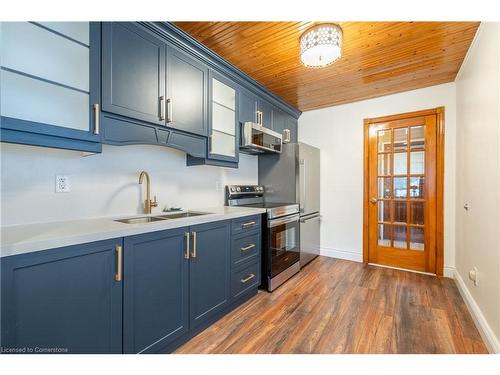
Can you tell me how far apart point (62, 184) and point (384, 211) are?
3652 millimetres

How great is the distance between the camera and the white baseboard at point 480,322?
4.94 ft

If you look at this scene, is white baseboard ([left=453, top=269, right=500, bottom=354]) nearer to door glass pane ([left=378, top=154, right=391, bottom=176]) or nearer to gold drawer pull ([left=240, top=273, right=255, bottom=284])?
door glass pane ([left=378, top=154, right=391, bottom=176])

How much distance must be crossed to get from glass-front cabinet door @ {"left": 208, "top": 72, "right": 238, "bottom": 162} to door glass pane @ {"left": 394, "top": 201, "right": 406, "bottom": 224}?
7.75 feet

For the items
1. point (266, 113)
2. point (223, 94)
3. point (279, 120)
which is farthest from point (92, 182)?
point (279, 120)

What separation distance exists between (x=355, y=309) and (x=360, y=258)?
1470mm

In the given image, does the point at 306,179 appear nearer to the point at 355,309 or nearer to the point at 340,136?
the point at 340,136

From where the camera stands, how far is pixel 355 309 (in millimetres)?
2125

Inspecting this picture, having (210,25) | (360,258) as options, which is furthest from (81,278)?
(360,258)

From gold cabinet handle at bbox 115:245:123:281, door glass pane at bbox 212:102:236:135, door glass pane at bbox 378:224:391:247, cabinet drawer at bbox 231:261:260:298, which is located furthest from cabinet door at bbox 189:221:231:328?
door glass pane at bbox 378:224:391:247

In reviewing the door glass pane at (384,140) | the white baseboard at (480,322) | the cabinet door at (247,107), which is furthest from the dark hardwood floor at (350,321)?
the cabinet door at (247,107)

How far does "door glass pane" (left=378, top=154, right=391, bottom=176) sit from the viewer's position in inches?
128

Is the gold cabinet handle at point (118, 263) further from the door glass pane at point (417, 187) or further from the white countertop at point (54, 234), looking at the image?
the door glass pane at point (417, 187)

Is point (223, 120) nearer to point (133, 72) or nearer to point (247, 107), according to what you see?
point (247, 107)

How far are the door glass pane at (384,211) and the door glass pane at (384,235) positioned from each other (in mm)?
100
